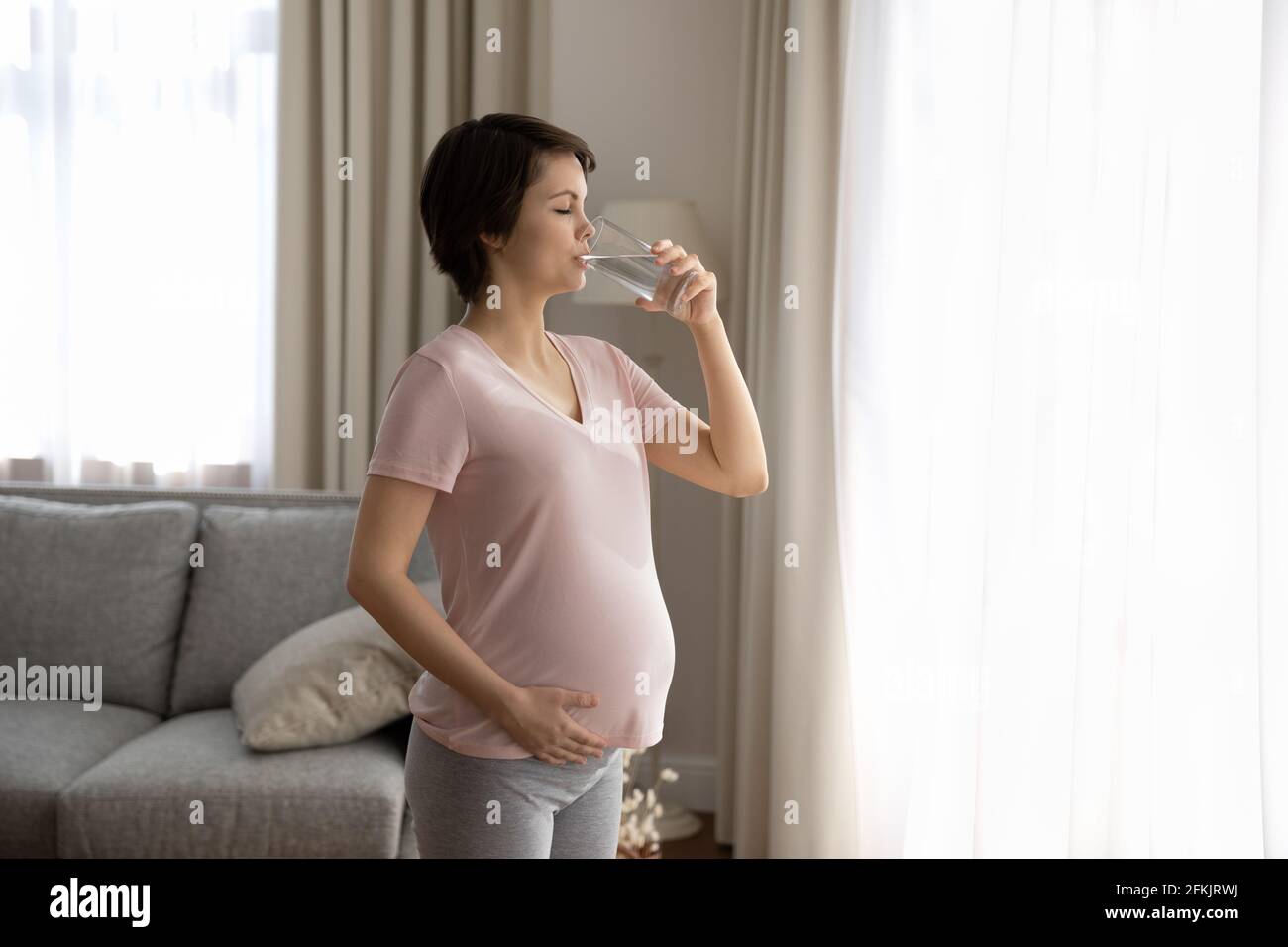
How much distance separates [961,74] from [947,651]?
1.11 meters

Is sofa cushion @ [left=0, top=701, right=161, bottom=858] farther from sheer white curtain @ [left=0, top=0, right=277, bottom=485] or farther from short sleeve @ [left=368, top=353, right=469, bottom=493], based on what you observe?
short sleeve @ [left=368, top=353, right=469, bottom=493]

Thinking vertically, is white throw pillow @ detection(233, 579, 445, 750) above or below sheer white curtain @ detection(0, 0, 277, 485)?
below

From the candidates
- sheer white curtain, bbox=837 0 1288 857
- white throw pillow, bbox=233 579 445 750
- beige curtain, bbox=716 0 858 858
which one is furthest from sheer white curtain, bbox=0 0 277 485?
sheer white curtain, bbox=837 0 1288 857

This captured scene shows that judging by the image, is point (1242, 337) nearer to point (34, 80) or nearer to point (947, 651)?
point (947, 651)

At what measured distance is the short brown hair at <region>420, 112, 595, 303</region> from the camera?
105 centimetres

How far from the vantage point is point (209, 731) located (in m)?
2.38

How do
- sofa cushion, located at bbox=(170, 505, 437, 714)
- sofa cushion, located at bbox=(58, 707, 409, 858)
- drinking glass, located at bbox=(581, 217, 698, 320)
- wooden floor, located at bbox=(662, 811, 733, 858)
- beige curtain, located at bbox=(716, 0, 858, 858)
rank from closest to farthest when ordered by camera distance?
drinking glass, located at bbox=(581, 217, 698, 320), sofa cushion, located at bbox=(58, 707, 409, 858), beige curtain, located at bbox=(716, 0, 858, 858), sofa cushion, located at bbox=(170, 505, 437, 714), wooden floor, located at bbox=(662, 811, 733, 858)

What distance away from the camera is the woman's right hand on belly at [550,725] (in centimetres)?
100

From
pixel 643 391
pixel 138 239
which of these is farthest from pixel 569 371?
pixel 138 239

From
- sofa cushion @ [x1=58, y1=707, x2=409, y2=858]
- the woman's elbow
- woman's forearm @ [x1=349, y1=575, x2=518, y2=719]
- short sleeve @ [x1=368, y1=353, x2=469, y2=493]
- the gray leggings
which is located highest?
short sleeve @ [x1=368, y1=353, x2=469, y2=493]

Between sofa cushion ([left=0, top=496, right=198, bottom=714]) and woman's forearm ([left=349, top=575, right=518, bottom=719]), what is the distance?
6.25 feet

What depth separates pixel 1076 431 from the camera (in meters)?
1.94

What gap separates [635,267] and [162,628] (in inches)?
78.4
